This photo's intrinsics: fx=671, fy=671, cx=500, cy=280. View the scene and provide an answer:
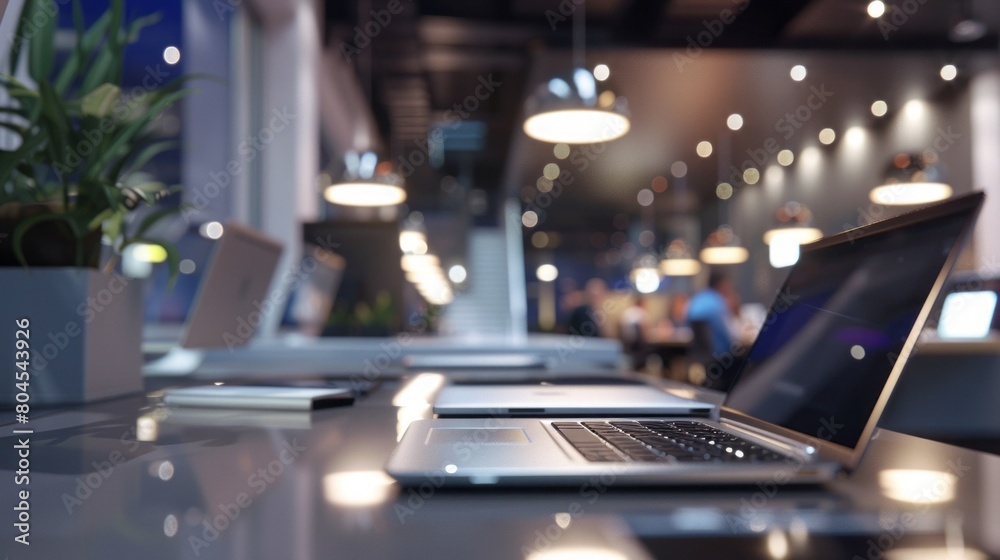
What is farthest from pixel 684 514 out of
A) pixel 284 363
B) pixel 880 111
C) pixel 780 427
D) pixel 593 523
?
pixel 880 111

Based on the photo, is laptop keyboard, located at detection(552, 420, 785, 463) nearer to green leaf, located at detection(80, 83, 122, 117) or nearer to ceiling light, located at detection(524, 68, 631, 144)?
green leaf, located at detection(80, 83, 122, 117)

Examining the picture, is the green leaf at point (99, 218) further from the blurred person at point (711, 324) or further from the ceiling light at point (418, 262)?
the ceiling light at point (418, 262)

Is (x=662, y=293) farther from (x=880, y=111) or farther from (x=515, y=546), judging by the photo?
(x=515, y=546)

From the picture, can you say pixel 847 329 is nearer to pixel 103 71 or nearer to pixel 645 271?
pixel 103 71

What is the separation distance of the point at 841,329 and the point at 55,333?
105cm

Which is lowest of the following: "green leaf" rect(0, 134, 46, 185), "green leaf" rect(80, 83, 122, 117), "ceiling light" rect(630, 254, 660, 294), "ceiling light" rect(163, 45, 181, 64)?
"green leaf" rect(0, 134, 46, 185)

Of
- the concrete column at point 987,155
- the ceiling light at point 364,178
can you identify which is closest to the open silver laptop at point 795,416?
the ceiling light at point 364,178

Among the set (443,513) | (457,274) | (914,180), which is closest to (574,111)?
(443,513)

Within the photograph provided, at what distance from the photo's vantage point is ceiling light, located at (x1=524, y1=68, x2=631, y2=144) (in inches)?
108

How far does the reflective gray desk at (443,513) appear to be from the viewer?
1.13ft

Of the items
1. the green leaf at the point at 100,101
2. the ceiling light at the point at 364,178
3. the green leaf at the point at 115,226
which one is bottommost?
the green leaf at the point at 115,226

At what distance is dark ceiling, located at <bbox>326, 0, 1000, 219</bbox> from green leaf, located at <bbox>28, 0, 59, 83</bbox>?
4046mm

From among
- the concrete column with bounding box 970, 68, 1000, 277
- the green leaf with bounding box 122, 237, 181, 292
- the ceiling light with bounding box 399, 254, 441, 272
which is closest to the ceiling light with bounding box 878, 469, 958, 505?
the green leaf with bounding box 122, 237, 181, 292

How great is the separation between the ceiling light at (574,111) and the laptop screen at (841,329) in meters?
2.08
